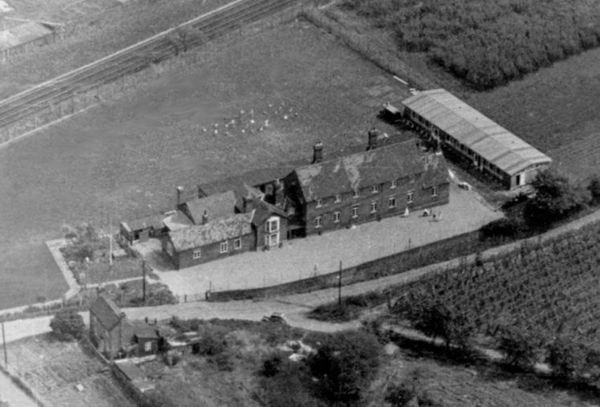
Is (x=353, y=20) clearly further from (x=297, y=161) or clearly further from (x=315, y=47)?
(x=297, y=161)

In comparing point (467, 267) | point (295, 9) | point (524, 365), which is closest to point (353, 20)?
point (295, 9)

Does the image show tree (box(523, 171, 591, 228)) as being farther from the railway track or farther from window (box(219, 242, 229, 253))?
the railway track

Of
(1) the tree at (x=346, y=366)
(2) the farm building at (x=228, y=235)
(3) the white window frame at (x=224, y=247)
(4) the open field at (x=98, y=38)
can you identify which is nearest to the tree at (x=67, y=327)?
(2) the farm building at (x=228, y=235)

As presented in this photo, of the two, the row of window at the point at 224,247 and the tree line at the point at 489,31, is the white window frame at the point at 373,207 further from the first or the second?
the tree line at the point at 489,31

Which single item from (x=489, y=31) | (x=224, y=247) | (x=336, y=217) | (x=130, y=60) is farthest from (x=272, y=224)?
(x=489, y=31)

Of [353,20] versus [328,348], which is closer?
[328,348]

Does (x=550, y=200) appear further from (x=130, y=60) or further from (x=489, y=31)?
(x=130, y=60)

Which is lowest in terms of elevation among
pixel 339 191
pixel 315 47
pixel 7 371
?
pixel 7 371
